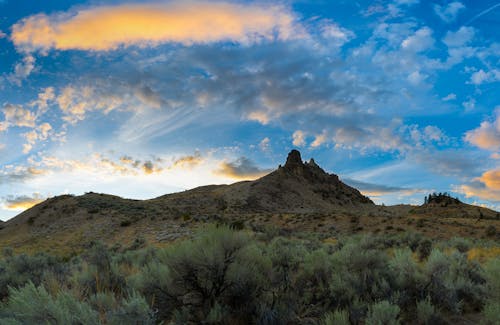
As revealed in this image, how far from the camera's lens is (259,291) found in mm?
5594

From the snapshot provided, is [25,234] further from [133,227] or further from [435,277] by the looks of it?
[435,277]

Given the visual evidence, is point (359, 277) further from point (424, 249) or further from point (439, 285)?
point (424, 249)

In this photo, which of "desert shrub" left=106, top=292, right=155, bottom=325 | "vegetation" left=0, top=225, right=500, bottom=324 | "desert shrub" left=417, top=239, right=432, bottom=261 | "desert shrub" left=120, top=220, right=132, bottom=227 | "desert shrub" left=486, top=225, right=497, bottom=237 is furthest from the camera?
"desert shrub" left=120, top=220, right=132, bottom=227

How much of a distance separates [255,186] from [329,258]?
69.7m

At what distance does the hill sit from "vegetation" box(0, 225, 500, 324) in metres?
1.86

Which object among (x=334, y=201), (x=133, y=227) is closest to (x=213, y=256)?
(x=133, y=227)

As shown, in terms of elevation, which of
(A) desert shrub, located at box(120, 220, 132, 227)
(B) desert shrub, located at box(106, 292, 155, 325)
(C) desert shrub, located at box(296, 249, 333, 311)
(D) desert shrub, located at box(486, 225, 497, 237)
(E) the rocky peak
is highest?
(E) the rocky peak

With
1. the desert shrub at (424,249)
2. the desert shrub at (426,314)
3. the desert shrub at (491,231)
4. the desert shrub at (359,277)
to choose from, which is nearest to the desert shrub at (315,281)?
the desert shrub at (359,277)

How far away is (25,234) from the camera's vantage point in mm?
39188

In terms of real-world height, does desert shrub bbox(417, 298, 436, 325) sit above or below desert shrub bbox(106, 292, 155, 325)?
below

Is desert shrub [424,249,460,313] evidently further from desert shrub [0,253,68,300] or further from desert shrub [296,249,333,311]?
desert shrub [0,253,68,300]

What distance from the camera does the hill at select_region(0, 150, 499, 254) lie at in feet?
93.3

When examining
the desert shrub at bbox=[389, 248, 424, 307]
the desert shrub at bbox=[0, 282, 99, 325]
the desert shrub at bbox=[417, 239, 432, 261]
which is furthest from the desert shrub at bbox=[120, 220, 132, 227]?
the desert shrub at bbox=[0, 282, 99, 325]

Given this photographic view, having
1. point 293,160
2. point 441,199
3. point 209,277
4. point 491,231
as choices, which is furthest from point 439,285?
point 293,160
